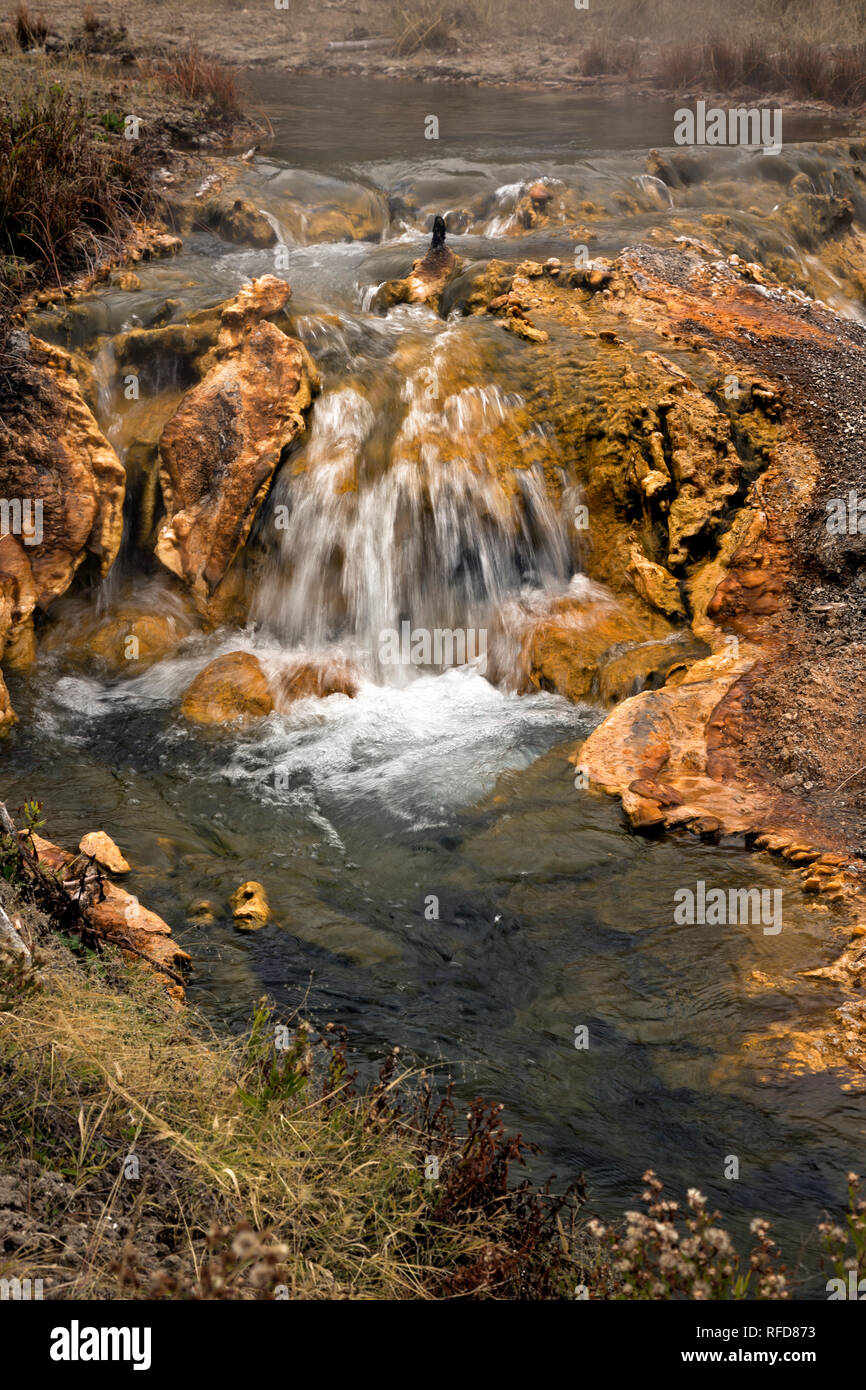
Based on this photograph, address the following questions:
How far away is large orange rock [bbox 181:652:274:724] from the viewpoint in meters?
6.79

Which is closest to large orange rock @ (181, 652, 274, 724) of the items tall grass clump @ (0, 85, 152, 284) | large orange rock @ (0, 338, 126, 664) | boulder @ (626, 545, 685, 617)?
large orange rock @ (0, 338, 126, 664)

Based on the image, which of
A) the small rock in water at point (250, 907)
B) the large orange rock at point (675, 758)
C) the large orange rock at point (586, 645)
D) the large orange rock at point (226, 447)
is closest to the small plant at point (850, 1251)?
the large orange rock at point (675, 758)

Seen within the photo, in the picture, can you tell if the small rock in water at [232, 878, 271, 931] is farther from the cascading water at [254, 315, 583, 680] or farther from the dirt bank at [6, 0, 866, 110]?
the dirt bank at [6, 0, 866, 110]

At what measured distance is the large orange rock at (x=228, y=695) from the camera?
6.79 meters

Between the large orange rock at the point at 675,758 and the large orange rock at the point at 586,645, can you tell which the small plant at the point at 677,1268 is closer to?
the large orange rock at the point at 675,758

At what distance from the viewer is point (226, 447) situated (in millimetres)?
7699

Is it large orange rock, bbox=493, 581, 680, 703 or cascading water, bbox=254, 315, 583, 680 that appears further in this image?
cascading water, bbox=254, 315, 583, 680

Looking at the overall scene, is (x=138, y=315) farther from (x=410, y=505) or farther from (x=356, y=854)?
(x=356, y=854)

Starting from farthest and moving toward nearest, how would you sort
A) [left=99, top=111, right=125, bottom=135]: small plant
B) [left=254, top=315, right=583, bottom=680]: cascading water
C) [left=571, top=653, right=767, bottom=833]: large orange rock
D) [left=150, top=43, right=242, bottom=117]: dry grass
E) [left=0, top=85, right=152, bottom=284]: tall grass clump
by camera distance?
[left=150, top=43, right=242, bottom=117]: dry grass < [left=99, top=111, right=125, bottom=135]: small plant < [left=0, top=85, right=152, bottom=284]: tall grass clump < [left=254, top=315, right=583, bottom=680]: cascading water < [left=571, top=653, right=767, bottom=833]: large orange rock

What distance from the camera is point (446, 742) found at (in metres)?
6.58

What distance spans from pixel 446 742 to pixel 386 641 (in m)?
1.23

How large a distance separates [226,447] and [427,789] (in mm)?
3217

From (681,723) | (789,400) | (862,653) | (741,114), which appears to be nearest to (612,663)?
(681,723)

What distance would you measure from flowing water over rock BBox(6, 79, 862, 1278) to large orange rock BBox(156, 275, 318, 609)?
7.8 inches
